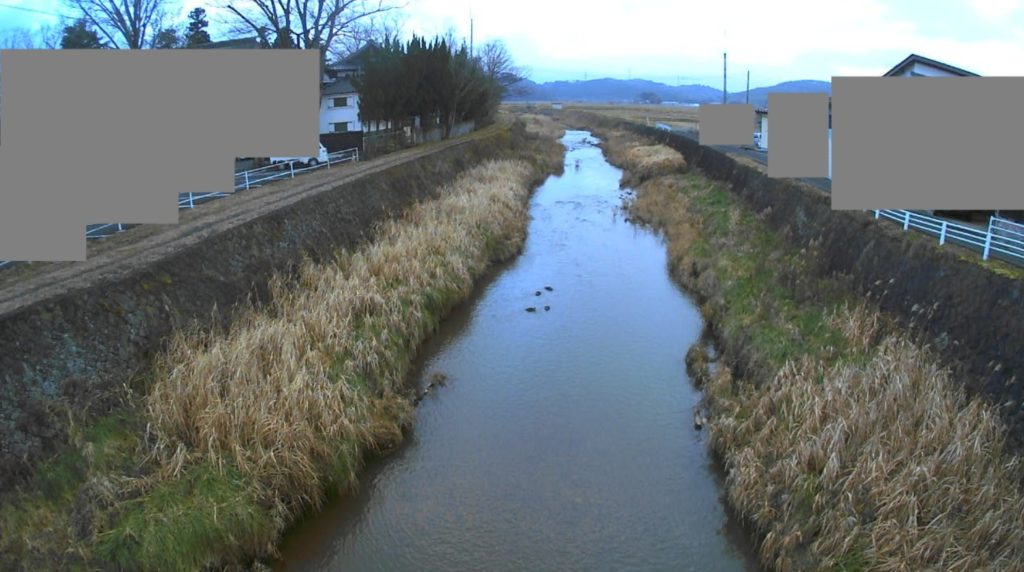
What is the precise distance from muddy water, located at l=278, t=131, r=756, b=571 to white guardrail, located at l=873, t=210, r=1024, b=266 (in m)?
4.90

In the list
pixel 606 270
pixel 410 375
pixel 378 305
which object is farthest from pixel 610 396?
pixel 606 270

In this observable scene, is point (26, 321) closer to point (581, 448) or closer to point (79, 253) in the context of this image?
point (79, 253)

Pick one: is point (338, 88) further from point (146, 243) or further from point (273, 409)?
point (273, 409)

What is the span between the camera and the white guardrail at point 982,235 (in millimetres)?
9719

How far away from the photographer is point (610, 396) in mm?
11977

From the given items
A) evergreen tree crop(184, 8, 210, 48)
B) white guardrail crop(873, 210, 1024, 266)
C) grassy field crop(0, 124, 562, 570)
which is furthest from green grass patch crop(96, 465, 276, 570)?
evergreen tree crop(184, 8, 210, 48)

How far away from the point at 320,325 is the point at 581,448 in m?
5.02

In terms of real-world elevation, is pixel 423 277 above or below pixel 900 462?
above

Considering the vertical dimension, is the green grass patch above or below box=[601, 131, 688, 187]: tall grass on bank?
below

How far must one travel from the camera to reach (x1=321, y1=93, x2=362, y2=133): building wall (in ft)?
139

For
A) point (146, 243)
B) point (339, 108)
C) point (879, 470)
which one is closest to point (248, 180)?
point (146, 243)

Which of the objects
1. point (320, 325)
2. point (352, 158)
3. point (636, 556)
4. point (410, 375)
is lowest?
point (636, 556)

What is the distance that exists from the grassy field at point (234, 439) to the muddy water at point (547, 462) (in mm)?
639

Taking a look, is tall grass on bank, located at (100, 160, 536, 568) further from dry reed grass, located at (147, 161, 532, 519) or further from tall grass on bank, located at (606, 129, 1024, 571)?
tall grass on bank, located at (606, 129, 1024, 571)
